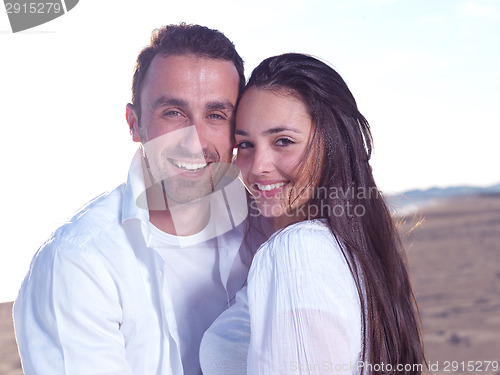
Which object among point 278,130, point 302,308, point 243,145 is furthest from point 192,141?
point 302,308

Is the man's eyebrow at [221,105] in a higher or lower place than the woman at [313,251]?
higher

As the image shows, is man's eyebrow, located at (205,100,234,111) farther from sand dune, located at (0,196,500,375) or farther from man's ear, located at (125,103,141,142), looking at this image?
sand dune, located at (0,196,500,375)

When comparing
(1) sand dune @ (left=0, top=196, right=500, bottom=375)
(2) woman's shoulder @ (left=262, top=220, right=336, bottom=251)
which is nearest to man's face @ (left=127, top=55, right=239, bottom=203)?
(2) woman's shoulder @ (left=262, top=220, right=336, bottom=251)

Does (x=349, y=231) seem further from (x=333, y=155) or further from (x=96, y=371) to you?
(x=96, y=371)

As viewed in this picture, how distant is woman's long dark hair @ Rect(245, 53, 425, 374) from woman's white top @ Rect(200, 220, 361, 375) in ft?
0.53

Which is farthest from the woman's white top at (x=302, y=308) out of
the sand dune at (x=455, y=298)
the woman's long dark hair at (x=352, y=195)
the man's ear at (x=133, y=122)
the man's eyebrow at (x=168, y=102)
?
the man's ear at (x=133, y=122)

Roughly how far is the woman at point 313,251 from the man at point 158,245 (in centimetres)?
32

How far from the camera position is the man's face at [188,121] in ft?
9.73

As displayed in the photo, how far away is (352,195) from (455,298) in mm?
6735

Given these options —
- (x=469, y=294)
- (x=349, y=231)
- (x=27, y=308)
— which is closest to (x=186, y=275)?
(x=27, y=308)

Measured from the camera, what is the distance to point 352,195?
97.3 inches

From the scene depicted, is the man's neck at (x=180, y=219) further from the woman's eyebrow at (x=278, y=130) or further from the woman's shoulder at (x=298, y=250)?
the woman's shoulder at (x=298, y=250)

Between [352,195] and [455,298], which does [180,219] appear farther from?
[455,298]

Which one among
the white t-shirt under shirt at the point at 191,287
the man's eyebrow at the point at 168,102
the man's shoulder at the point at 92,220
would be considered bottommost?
the white t-shirt under shirt at the point at 191,287
